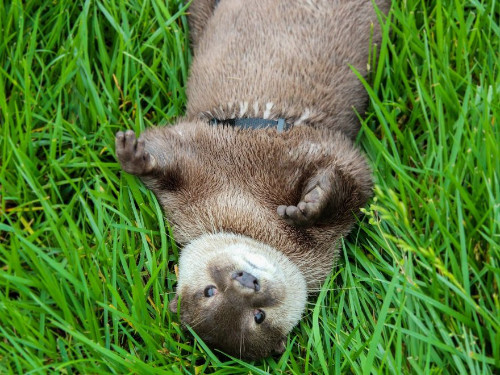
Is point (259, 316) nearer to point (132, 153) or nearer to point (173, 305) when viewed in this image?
point (173, 305)

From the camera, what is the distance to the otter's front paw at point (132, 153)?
11.6 ft

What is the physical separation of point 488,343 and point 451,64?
164cm

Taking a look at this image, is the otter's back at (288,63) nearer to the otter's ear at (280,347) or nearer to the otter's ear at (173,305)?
the otter's ear at (173,305)

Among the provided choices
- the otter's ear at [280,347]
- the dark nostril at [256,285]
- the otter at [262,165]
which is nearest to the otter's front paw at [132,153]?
the otter at [262,165]

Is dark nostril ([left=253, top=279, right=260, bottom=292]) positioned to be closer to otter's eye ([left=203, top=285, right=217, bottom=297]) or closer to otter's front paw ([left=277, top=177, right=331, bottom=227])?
otter's eye ([left=203, top=285, right=217, bottom=297])

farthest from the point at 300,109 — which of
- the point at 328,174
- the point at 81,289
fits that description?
the point at 81,289

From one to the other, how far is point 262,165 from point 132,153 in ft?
2.25

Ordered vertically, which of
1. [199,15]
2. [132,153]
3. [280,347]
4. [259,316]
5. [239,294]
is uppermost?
[199,15]

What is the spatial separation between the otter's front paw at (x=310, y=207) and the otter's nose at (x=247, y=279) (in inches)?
14.2

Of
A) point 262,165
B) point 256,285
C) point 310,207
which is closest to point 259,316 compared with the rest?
point 256,285

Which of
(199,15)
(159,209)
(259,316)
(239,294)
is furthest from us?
(199,15)

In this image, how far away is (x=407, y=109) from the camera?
13.2 ft

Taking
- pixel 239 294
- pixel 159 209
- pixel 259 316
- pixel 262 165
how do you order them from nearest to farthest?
pixel 239 294
pixel 259 316
pixel 262 165
pixel 159 209

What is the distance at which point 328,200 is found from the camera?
3471 millimetres
